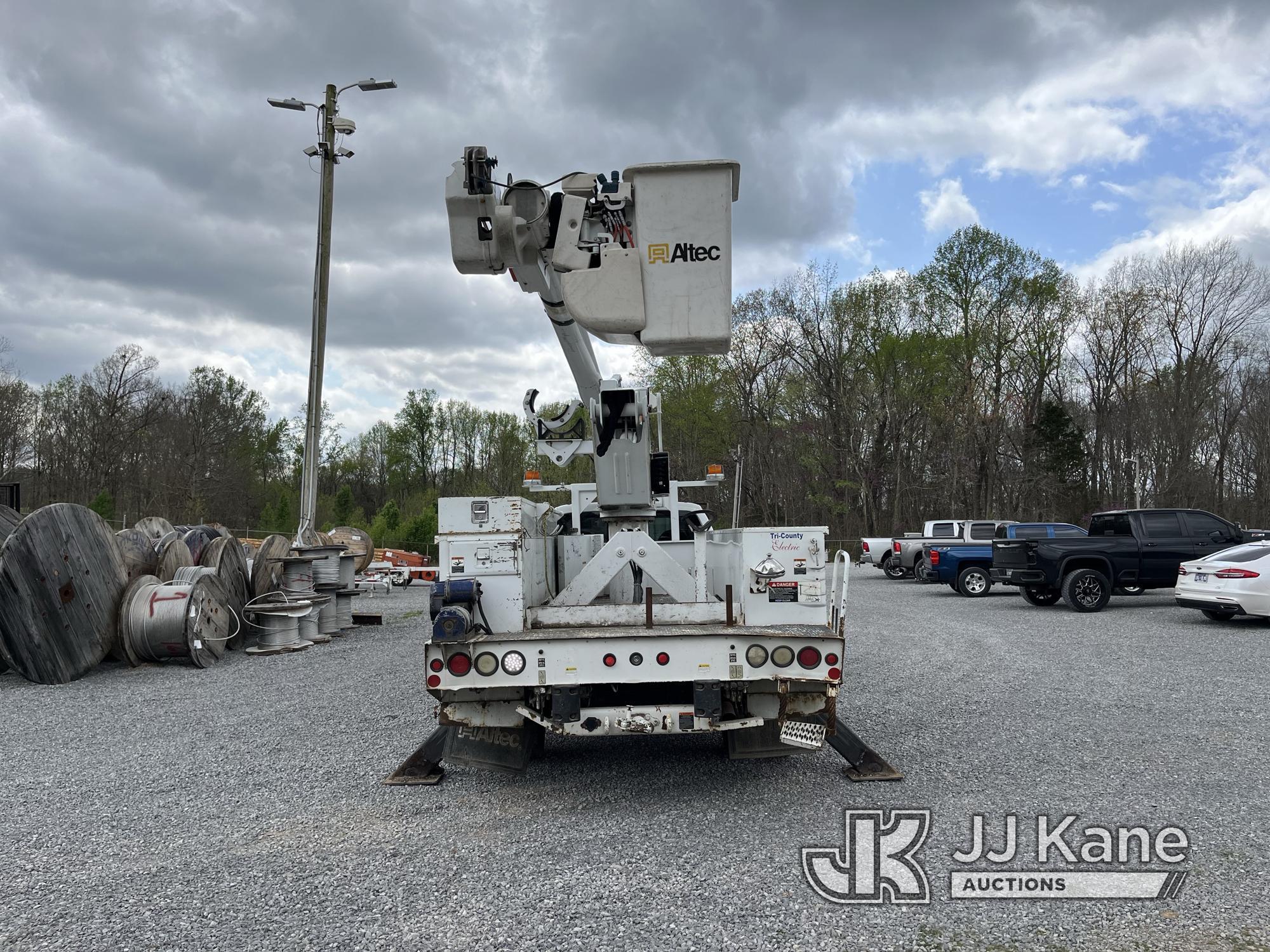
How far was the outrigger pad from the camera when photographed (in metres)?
5.52

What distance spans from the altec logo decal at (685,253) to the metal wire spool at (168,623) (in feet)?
28.0

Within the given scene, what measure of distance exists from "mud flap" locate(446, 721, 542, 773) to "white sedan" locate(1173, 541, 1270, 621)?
40.5 feet

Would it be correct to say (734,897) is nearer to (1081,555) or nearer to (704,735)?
(704,735)

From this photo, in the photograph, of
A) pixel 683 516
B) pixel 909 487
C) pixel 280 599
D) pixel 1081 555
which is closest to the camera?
pixel 683 516

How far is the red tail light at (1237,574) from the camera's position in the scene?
43.2ft

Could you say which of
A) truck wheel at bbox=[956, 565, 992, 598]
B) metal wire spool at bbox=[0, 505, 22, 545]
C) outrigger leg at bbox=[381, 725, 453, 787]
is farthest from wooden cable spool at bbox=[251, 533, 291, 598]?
truck wheel at bbox=[956, 565, 992, 598]

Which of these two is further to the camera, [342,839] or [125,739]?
[125,739]

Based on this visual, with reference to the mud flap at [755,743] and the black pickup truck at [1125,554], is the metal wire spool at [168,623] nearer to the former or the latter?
the mud flap at [755,743]

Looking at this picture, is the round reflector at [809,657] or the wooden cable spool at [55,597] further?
the wooden cable spool at [55,597]

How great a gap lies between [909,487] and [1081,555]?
30804 millimetres

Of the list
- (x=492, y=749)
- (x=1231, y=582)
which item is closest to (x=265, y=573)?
(x=492, y=749)

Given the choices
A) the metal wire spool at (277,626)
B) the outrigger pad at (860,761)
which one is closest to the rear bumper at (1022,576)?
the outrigger pad at (860,761)

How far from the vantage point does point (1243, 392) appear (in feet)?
141

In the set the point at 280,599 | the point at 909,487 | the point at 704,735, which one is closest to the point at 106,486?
the point at 280,599
